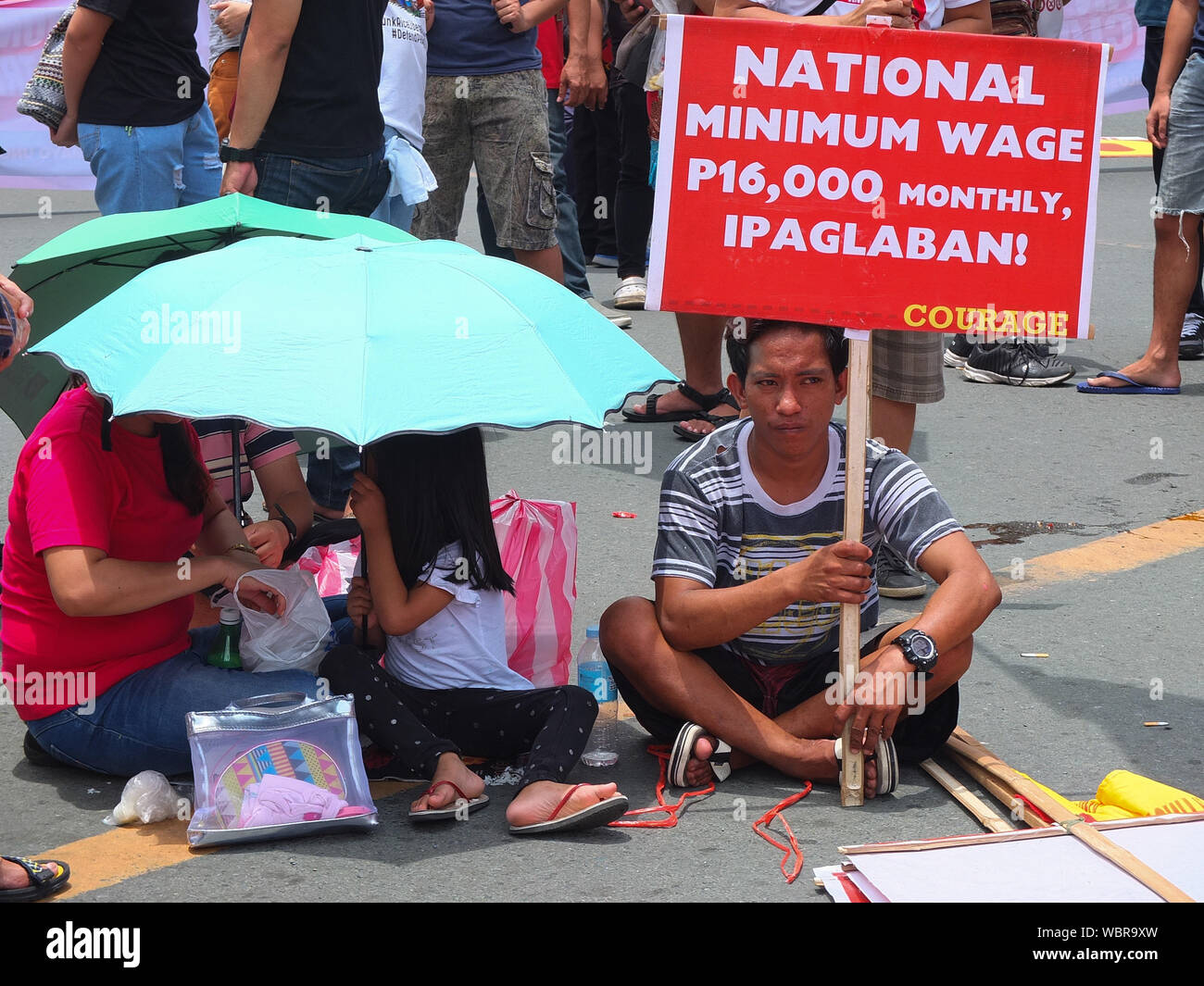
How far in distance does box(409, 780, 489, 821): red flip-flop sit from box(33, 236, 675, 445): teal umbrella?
843 millimetres

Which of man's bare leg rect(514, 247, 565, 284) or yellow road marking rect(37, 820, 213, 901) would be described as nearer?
yellow road marking rect(37, 820, 213, 901)

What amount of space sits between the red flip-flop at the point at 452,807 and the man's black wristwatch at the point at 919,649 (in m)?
0.99

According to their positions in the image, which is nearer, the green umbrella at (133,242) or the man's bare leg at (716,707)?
the man's bare leg at (716,707)

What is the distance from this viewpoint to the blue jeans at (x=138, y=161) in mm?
5391

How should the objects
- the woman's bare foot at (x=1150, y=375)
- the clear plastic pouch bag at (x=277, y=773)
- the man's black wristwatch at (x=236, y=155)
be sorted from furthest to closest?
the woman's bare foot at (x=1150, y=375), the man's black wristwatch at (x=236, y=155), the clear plastic pouch bag at (x=277, y=773)

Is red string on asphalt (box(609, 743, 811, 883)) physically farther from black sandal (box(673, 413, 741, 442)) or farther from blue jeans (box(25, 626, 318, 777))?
black sandal (box(673, 413, 741, 442))

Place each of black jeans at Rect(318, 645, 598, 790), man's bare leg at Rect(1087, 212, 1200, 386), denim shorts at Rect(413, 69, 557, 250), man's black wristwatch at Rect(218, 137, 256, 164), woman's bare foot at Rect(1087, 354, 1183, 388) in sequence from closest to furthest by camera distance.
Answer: black jeans at Rect(318, 645, 598, 790), man's black wristwatch at Rect(218, 137, 256, 164), denim shorts at Rect(413, 69, 557, 250), man's bare leg at Rect(1087, 212, 1200, 386), woman's bare foot at Rect(1087, 354, 1183, 388)

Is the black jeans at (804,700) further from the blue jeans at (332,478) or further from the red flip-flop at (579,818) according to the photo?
the blue jeans at (332,478)

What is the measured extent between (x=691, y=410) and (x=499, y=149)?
138 centimetres

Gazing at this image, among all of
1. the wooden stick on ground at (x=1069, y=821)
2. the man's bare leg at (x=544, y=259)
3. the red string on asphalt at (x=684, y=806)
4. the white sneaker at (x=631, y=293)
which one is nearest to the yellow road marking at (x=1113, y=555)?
the wooden stick on ground at (x=1069, y=821)

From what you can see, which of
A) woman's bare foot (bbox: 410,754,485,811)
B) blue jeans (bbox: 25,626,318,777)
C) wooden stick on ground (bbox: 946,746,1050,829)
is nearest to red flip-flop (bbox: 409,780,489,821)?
woman's bare foot (bbox: 410,754,485,811)

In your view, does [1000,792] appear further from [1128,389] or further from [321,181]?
[1128,389]

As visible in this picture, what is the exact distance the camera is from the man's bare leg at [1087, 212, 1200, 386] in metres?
6.71

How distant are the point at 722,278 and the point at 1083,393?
13.8 feet
